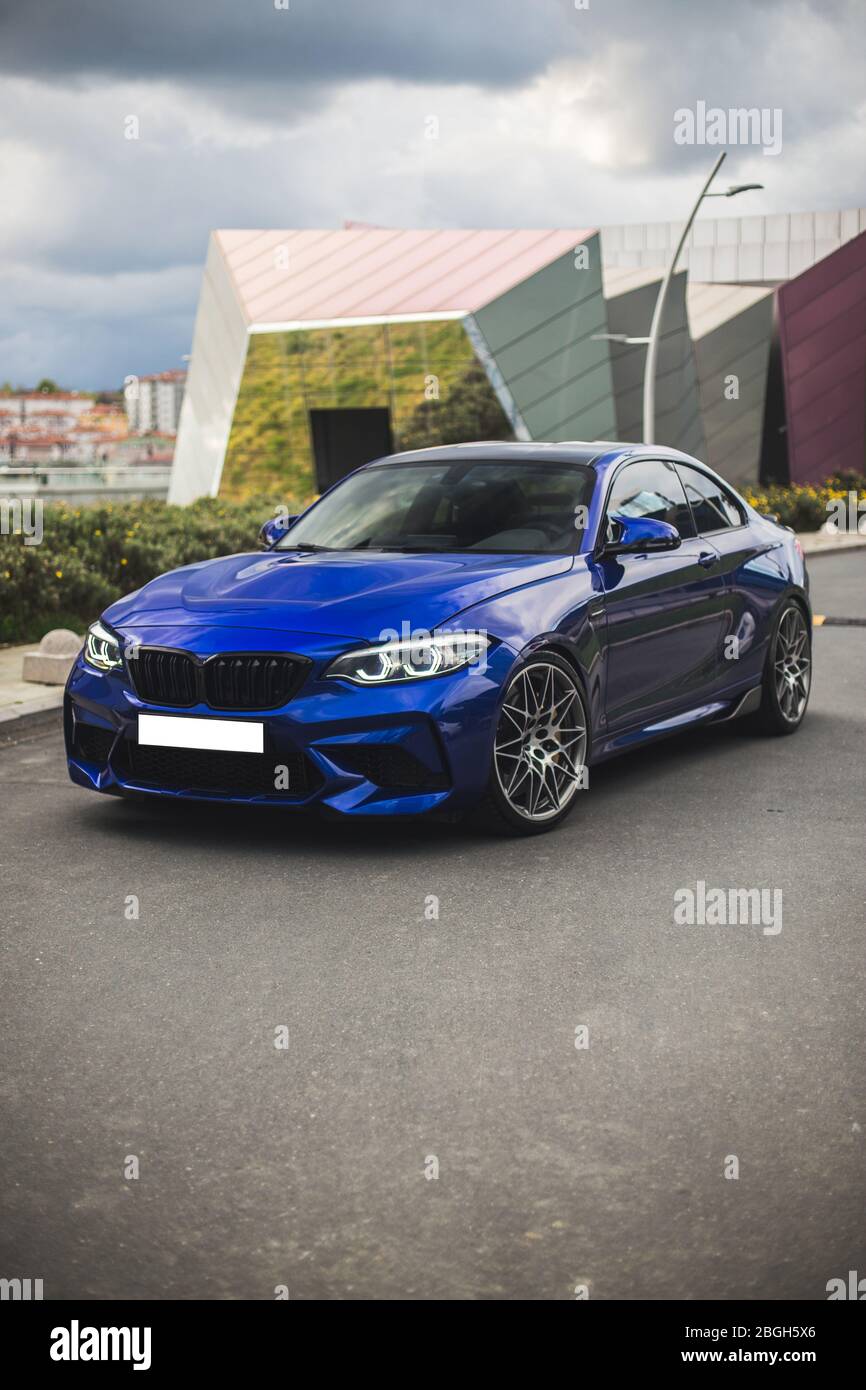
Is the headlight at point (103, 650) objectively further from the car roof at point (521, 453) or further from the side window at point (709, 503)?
the side window at point (709, 503)

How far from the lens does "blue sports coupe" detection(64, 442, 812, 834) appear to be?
5852 mm

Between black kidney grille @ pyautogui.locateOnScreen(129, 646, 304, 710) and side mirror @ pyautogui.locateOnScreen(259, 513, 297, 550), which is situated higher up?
side mirror @ pyautogui.locateOnScreen(259, 513, 297, 550)

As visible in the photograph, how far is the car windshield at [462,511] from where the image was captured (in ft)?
22.7

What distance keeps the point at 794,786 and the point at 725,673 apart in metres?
0.77

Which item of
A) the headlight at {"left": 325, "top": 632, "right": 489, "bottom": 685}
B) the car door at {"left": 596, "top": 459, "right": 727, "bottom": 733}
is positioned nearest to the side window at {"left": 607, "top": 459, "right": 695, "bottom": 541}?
the car door at {"left": 596, "top": 459, "right": 727, "bottom": 733}

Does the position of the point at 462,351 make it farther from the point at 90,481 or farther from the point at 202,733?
the point at 202,733

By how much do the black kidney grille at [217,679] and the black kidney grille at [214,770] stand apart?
0.19m

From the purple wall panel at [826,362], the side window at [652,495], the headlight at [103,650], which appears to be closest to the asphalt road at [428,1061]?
the headlight at [103,650]

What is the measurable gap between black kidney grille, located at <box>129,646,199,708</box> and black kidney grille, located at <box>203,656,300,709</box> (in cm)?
9

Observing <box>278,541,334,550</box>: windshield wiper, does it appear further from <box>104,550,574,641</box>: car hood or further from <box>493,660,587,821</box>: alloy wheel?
<box>493,660,587,821</box>: alloy wheel

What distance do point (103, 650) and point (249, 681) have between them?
0.79 meters

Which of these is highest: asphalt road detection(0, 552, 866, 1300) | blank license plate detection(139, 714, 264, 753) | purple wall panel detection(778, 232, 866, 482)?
purple wall panel detection(778, 232, 866, 482)

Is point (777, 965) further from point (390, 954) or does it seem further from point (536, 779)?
point (536, 779)

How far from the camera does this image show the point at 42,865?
235 inches
